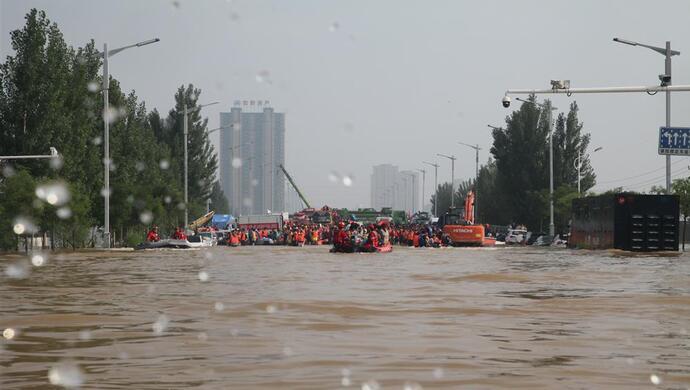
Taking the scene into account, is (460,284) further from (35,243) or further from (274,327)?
(35,243)

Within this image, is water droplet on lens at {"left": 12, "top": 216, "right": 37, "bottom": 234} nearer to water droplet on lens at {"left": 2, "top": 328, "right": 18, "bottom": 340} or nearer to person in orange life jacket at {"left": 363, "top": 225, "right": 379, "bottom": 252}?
person in orange life jacket at {"left": 363, "top": 225, "right": 379, "bottom": 252}

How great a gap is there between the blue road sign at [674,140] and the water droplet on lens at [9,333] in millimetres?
43272

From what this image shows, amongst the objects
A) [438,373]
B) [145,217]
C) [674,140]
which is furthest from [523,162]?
[438,373]

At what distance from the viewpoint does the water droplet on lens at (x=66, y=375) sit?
923 centimetres

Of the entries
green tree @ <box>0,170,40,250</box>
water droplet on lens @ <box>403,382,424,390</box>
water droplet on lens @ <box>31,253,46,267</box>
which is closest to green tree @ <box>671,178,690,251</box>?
green tree @ <box>0,170,40,250</box>

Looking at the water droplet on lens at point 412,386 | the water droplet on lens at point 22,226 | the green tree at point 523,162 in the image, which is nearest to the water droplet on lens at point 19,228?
the water droplet on lens at point 22,226

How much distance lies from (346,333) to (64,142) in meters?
47.3

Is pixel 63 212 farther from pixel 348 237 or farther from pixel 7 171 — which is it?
pixel 348 237

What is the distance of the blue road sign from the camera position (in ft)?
172

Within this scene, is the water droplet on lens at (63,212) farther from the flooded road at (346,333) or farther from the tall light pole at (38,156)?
the flooded road at (346,333)

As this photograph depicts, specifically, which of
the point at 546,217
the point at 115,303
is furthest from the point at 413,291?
the point at 546,217

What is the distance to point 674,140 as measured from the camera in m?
52.9

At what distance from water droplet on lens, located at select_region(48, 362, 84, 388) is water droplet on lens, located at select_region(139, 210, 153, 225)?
60513 mm

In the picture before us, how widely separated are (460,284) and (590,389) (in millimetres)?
15137
